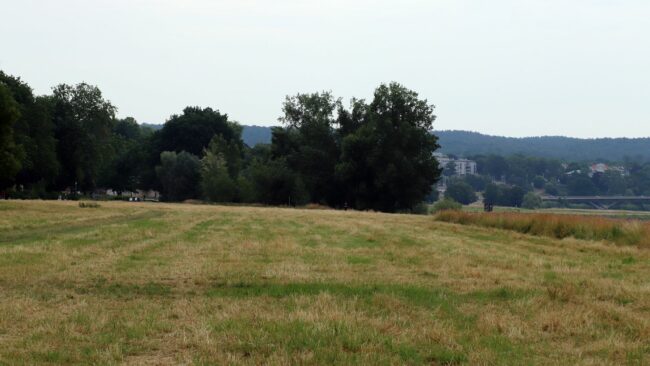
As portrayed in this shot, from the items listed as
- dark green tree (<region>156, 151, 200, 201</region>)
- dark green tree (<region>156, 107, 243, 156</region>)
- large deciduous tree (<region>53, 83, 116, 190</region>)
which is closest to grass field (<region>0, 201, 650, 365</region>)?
large deciduous tree (<region>53, 83, 116, 190</region>)

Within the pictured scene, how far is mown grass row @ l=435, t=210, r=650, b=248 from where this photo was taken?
1131 inches

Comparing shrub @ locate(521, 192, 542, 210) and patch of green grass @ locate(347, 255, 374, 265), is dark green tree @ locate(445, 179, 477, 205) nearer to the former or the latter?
shrub @ locate(521, 192, 542, 210)

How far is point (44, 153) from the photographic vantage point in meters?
86.2

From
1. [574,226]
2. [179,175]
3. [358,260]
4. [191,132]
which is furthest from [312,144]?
[358,260]

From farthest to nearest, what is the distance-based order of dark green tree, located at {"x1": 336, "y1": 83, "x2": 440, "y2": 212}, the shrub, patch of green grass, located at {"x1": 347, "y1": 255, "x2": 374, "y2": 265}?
the shrub < dark green tree, located at {"x1": 336, "y1": 83, "x2": 440, "y2": 212} < patch of green grass, located at {"x1": 347, "y1": 255, "x2": 374, "y2": 265}

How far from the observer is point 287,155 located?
104062 millimetres

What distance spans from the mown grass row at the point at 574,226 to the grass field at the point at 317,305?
5.74 m

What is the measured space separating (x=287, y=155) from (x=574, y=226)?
7392cm

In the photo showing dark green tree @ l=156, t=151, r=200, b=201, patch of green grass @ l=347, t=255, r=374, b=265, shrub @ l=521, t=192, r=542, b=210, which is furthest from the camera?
shrub @ l=521, t=192, r=542, b=210

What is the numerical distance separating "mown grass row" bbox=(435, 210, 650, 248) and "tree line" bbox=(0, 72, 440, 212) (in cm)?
4506

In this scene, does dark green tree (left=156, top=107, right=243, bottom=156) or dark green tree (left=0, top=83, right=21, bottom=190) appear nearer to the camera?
dark green tree (left=0, top=83, right=21, bottom=190)

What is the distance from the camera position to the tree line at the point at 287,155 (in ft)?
283

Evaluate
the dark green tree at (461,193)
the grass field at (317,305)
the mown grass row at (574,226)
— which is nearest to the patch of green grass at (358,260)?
the grass field at (317,305)

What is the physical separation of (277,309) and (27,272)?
7.93 m
